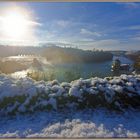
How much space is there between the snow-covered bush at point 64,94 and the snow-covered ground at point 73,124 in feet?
0.24

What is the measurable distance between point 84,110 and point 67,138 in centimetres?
33

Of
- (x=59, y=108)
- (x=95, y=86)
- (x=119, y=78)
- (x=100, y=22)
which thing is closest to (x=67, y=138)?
(x=59, y=108)

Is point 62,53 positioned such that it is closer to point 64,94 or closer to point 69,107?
point 64,94

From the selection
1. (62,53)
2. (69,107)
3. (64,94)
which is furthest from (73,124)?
(62,53)

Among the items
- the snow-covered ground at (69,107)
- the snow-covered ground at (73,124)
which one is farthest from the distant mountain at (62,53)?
the snow-covered ground at (73,124)

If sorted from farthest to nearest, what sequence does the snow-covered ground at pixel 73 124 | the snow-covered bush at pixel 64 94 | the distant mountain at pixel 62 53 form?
the distant mountain at pixel 62 53 < the snow-covered bush at pixel 64 94 < the snow-covered ground at pixel 73 124

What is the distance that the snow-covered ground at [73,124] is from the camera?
110 inches

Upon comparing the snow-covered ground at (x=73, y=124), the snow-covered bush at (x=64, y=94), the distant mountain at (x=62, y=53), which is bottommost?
the snow-covered ground at (x=73, y=124)

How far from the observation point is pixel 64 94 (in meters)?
3.03

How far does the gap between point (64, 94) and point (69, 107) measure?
0.13 metres

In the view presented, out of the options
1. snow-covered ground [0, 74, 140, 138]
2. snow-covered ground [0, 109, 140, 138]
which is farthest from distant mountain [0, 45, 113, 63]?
snow-covered ground [0, 109, 140, 138]

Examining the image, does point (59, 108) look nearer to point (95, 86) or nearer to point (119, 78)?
point (95, 86)

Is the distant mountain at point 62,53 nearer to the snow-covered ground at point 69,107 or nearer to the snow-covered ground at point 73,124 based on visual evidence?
the snow-covered ground at point 69,107

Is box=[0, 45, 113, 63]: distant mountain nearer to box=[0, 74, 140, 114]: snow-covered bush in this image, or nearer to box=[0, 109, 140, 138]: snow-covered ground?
box=[0, 74, 140, 114]: snow-covered bush
